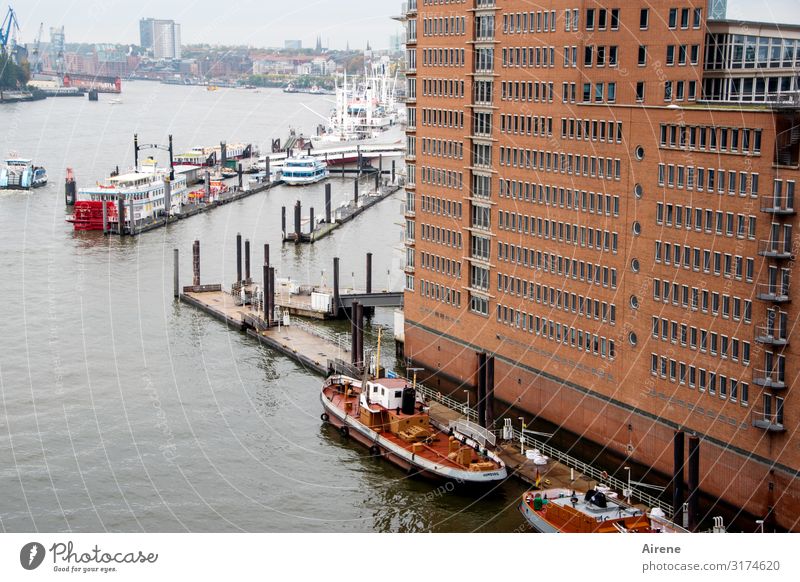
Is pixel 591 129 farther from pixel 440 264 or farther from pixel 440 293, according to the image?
pixel 440 293

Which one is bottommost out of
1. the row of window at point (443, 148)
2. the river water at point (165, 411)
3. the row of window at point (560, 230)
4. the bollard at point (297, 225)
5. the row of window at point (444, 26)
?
the river water at point (165, 411)

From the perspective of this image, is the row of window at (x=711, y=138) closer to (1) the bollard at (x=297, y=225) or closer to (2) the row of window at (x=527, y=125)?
(2) the row of window at (x=527, y=125)

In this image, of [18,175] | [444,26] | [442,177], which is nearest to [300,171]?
[18,175]

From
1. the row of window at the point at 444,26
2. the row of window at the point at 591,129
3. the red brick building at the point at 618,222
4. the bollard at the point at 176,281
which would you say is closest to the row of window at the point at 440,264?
the red brick building at the point at 618,222

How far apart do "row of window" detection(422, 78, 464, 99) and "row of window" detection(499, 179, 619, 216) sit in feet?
9.33

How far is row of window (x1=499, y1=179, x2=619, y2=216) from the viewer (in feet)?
90.8

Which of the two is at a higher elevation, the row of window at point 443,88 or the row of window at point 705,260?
the row of window at point 443,88

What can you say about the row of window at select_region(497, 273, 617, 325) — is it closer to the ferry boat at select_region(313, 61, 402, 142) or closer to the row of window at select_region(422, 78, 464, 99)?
the row of window at select_region(422, 78, 464, 99)

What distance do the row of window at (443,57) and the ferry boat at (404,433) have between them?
27.7 ft

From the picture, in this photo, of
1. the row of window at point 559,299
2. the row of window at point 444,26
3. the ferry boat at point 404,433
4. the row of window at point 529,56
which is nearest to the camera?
the ferry boat at point 404,433

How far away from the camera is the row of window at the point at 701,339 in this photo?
24.0 metres

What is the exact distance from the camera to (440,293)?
112ft

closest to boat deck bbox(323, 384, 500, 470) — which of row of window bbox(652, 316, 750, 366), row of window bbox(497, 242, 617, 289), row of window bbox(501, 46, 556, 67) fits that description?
row of window bbox(652, 316, 750, 366)

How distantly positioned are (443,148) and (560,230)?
538cm
